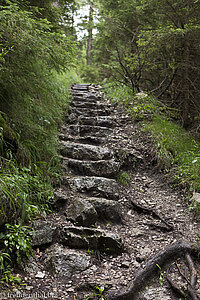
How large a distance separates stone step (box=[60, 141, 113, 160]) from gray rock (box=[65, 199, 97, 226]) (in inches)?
67.7

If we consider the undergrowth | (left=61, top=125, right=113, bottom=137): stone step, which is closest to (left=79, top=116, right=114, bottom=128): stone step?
(left=61, top=125, right=113, bottom=137): stone step

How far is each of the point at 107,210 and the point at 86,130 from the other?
3248 mm

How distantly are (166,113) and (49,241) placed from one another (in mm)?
5799

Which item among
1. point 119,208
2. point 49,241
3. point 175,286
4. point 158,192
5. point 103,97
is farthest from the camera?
point 103,97

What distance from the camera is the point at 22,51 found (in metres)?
3.90

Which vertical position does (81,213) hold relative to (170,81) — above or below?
below

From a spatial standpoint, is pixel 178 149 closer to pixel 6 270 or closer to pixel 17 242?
pixel 17 242

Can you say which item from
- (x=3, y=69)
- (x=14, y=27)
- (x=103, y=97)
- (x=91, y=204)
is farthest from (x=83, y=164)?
(x=103, y=97)

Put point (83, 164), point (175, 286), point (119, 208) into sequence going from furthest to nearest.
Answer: point (83, 164), point (119, 208), point (175, 286)

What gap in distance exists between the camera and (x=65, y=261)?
314 cm

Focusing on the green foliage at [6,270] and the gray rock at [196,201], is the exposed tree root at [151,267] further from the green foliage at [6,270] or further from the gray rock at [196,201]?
the green foliage at [6,270]

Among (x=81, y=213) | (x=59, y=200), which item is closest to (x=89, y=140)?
(x=59, y=200)

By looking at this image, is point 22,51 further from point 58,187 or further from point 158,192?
point 158,192

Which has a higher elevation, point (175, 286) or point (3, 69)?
point (3, 69)
